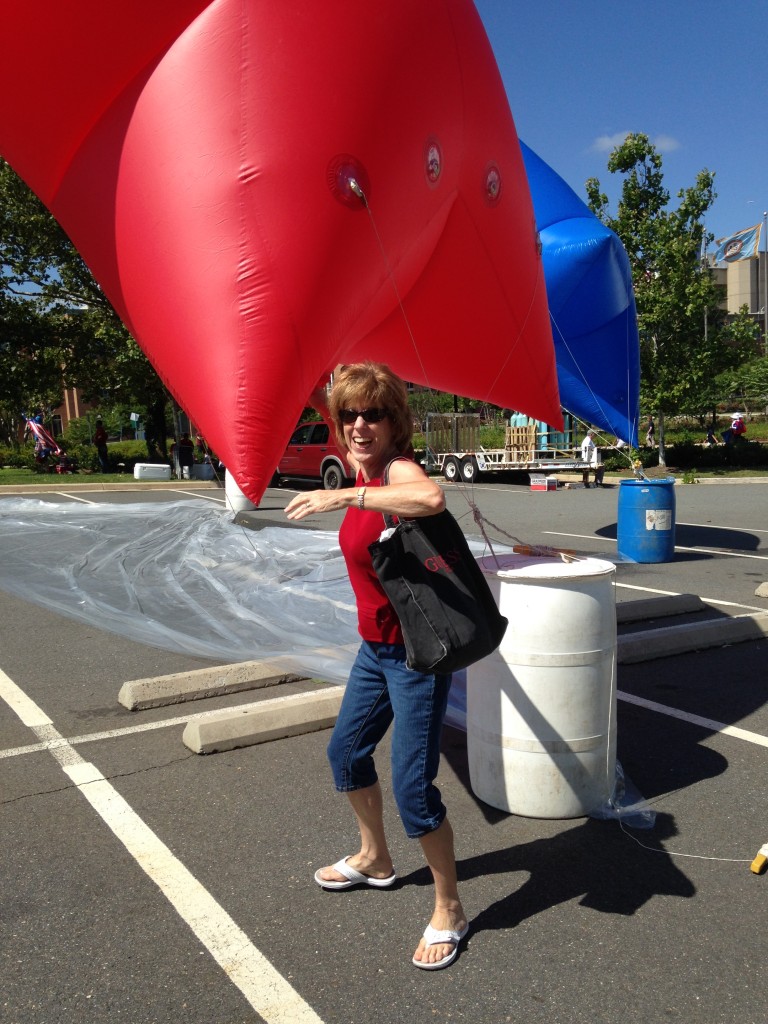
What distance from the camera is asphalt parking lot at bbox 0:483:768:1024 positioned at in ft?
8.50

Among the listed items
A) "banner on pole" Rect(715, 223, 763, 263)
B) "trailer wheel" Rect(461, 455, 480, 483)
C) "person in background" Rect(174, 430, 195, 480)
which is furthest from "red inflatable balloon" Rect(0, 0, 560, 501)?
"banner on pole" Rect(715, 223, 763, 263)

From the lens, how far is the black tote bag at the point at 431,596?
2.63 meters

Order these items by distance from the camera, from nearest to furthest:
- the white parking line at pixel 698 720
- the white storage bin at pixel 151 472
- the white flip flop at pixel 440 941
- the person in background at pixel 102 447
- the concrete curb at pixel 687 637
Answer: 1. the white flip flop at pixel 440 941
2. the white parking line at pixel 698 720
3. the concrete curb at pixel 687 637
4. the white storage bin at pixel 151 472
5. the person in background at pixel 102 447

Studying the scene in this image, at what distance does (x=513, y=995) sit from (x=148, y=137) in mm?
3700

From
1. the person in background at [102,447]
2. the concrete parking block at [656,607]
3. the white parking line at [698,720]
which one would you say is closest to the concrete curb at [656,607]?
the concrete parking block at [656,607]

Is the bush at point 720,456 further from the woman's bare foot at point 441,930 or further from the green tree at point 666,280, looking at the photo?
the woman's bare foot at point 441,930

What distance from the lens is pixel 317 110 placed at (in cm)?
394

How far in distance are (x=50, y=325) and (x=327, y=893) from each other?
2719cm

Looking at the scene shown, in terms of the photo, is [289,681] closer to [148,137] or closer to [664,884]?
[664,884]

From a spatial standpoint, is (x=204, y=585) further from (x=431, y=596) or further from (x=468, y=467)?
(x=468, y=467)

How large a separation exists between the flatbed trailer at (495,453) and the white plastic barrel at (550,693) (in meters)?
18.2

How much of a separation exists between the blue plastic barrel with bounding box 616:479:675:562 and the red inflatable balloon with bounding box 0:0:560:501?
6205 millimetres

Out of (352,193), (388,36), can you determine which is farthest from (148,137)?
(388,36)

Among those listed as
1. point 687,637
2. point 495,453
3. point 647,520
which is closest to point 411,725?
point 687,637
